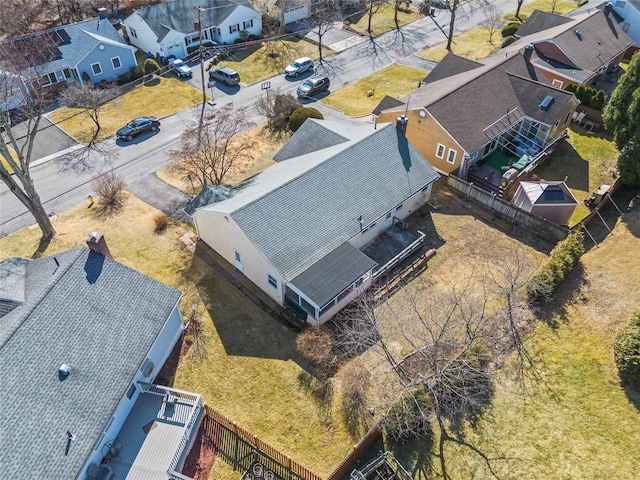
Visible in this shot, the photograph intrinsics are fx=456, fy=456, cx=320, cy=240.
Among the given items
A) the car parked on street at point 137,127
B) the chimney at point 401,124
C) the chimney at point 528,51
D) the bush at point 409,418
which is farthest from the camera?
the chimney at point 528,51

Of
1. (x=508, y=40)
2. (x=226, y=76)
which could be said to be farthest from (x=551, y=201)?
(x=226, y=76)

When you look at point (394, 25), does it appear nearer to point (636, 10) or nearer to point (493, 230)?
point (636, 10)

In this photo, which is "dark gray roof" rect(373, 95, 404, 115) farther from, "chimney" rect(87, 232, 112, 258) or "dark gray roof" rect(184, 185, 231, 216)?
"chimney" rect(87, 232, 112, 258)

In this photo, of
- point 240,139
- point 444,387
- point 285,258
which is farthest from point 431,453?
point 240,139

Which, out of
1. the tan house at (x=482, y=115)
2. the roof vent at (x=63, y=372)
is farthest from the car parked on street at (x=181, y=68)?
the roof vent at (x=63, y=372)

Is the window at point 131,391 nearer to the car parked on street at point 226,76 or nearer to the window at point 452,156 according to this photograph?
the window at point 452,156

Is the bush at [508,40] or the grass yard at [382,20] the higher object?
the bush at [508,40]
